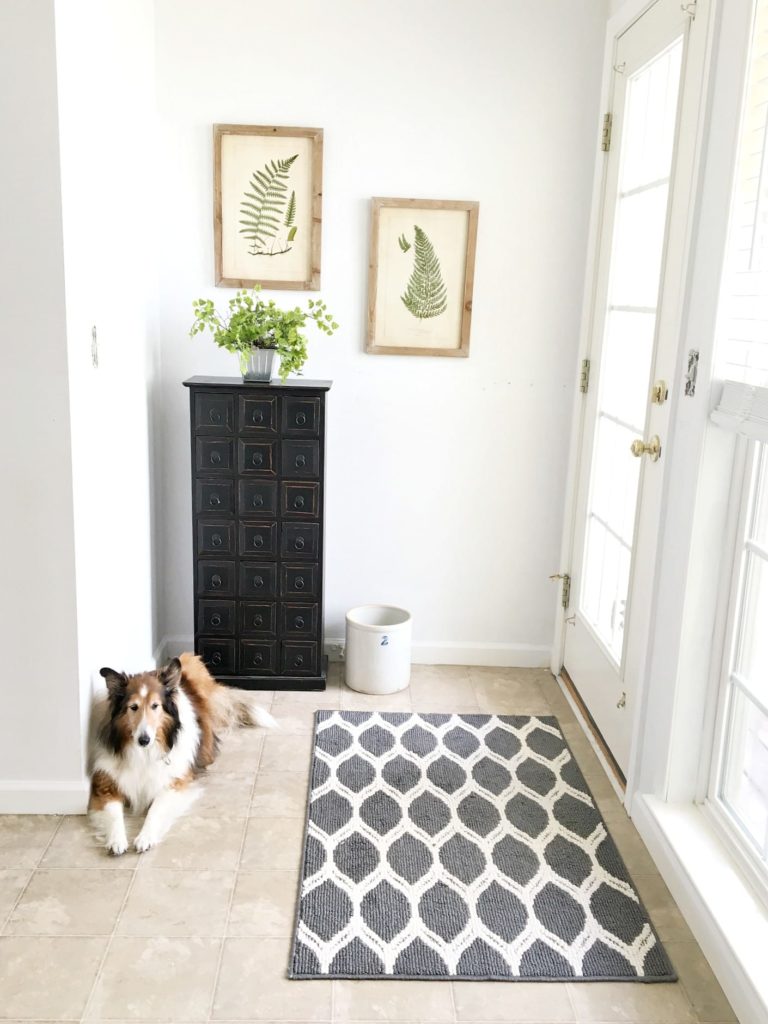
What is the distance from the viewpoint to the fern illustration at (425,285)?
11.5ft

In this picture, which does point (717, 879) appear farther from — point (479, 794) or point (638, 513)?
point (638, 513)

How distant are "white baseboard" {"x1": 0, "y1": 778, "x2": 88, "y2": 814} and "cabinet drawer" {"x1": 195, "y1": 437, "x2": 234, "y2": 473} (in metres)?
1.17

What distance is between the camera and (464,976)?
→ 2109mm

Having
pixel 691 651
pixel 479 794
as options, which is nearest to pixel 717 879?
pixel 691 651

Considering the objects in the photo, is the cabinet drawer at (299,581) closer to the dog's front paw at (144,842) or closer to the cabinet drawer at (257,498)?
the cabinet drawer at (257,498)

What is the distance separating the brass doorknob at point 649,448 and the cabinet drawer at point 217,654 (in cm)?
163

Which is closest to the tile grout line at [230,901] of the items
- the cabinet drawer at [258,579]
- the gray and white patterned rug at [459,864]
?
the gray and white patterned rug at [459,864]

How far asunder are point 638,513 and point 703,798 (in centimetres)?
82

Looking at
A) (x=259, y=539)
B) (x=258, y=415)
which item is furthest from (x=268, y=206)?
(x=259, y=539)

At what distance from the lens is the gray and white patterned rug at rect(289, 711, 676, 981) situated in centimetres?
217

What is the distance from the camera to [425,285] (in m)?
3.54

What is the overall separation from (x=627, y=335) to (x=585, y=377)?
45 cm

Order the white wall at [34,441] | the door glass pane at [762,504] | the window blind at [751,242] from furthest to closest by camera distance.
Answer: the white wall at [34,441], the door glass pane at [762,504], the window blind at [751,242]

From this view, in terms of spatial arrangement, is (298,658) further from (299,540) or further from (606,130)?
(606,130)
